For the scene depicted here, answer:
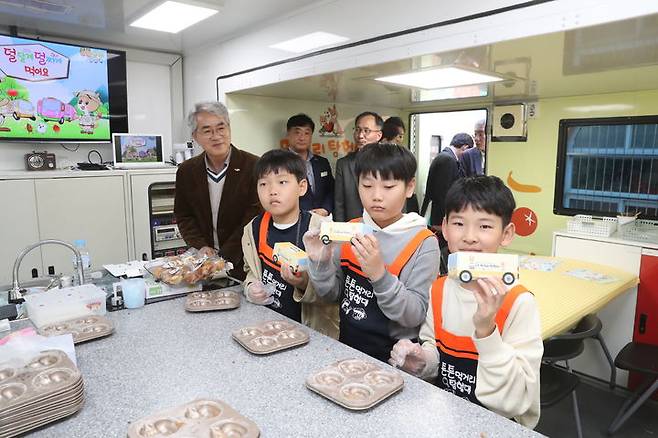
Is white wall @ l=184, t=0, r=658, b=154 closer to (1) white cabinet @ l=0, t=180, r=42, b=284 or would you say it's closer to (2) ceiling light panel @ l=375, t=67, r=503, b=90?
(2) ceiling light panel @ l=375, t=67, r=503, b=90

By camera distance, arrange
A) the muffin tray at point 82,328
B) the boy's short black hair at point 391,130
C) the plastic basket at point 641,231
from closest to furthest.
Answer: the muffin tray at point 82,328, the plastic basket at point 641,231, the boy's short black hair at point 391,130

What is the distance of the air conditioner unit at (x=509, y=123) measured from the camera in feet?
13.3

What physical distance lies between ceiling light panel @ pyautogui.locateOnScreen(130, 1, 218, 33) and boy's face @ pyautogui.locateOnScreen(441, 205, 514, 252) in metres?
2.46

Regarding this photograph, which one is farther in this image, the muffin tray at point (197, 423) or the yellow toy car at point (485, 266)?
the yellow toy car at point (485, 266)

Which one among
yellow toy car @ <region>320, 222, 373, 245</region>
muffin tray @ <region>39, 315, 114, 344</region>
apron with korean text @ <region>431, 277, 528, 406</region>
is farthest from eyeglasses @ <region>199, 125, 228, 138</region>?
apron with korean text @ <region>431, 277, 528, 406</region>

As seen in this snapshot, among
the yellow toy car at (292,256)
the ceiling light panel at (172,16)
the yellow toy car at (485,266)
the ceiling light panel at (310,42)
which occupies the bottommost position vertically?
the yellow toy car at (292,256)

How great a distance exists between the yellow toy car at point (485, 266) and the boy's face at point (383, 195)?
492 mm

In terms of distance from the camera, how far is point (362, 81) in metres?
3.14

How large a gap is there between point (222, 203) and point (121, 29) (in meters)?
2.17

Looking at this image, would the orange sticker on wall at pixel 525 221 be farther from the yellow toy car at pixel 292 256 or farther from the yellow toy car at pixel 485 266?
the yellow toy car at pixel 485 266

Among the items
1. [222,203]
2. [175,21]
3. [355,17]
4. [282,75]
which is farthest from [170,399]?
[175,21]

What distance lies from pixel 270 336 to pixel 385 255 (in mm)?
503

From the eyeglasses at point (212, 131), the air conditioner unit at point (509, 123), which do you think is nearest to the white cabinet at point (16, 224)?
the eyeglasses at point (212, 131)

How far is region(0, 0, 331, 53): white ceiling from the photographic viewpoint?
2.95 meters
